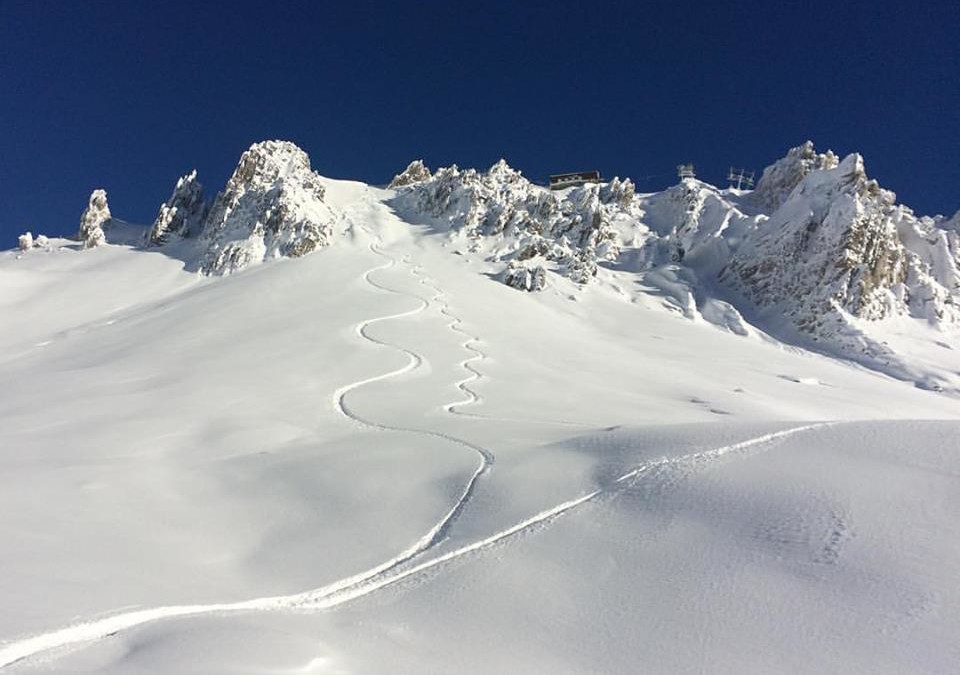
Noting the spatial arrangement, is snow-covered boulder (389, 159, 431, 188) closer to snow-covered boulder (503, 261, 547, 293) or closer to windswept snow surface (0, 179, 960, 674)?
snow-covered boulder (503, 261, 547, 293)

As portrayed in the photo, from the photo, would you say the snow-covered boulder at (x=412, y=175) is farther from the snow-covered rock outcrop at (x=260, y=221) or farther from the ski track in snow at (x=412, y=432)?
the ski track in snow at (x=412, y=432)

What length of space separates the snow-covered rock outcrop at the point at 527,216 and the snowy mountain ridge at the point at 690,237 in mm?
129

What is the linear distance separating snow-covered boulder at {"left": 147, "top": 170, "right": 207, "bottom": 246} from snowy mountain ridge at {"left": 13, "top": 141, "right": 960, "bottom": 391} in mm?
99

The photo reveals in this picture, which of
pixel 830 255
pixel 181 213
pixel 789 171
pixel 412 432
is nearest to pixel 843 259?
pixel 830 255

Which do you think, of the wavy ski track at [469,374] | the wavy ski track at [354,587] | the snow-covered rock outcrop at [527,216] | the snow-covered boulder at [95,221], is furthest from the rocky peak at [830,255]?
the snow-covered boulder at [95,221]

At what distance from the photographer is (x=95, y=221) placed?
4909 cm

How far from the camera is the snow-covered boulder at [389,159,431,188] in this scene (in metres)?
61.4

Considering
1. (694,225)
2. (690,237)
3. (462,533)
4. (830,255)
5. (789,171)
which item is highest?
(789,171)

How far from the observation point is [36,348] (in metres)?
24.4

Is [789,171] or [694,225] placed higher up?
[789,171]

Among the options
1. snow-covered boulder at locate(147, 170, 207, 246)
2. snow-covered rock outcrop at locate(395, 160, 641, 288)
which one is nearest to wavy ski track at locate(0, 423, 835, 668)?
snow-covered rock outcrop at locate(395, 160, 641, 288)

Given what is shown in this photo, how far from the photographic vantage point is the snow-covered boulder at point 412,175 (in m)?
61.4

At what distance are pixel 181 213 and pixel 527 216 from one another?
28.0 m

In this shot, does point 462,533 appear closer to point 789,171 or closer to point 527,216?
point 527,216
